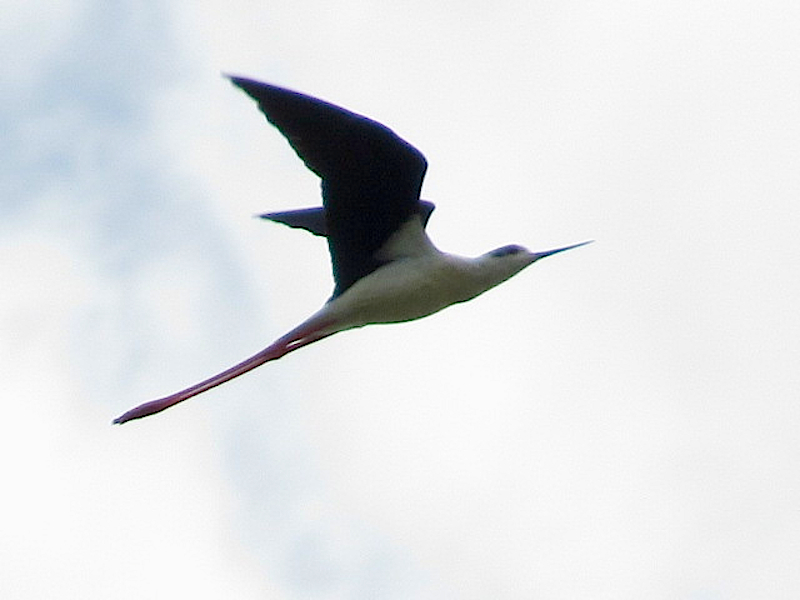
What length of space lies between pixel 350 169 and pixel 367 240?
460 mm

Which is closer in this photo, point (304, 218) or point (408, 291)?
point (408, 291)

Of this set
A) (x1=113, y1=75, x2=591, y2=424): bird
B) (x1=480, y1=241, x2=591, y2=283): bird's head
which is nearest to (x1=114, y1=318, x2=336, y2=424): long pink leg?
(x1=113, y1=75, x2=591, y2=424): bird

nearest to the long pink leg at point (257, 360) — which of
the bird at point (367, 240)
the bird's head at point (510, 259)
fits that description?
the bird at point (367, 240)

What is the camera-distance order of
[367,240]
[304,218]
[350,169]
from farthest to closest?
1. [304,218]
2. [367,240]
3. [350,169]

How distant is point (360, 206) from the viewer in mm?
7531

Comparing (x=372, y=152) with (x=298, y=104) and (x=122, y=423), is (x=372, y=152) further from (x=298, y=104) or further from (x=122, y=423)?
(x=122, y=423)

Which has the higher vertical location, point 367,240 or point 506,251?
point 367,240

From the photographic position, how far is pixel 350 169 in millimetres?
7344

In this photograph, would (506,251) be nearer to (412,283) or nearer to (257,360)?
(412,283)

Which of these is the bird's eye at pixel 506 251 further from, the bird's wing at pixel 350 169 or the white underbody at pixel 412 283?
the bird's wing at pixel 350 169

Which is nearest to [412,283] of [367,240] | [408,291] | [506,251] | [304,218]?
[408,291]

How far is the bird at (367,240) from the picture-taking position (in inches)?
281

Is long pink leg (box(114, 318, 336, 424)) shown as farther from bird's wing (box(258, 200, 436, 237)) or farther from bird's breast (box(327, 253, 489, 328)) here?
bird's wing (box(258, 200, 436, 237))

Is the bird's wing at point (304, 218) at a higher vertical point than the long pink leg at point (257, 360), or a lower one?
higher
